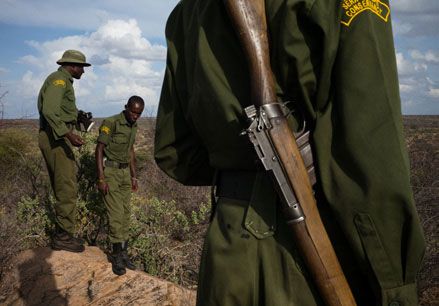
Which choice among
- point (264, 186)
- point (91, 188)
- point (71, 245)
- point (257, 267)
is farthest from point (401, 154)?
point (91, 188)

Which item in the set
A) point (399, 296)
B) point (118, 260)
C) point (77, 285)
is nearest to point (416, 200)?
point (118, 260)

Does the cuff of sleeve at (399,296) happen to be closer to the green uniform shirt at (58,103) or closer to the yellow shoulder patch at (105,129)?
the green uniform shirt at (58,103)

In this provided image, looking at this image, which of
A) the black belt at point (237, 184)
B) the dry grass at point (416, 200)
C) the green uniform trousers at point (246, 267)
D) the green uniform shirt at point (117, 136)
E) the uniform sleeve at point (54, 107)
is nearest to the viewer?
the green uniform trousers at point (246, 267)

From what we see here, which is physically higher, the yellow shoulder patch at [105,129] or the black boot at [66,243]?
the yellow shoulder patch at [105,129]

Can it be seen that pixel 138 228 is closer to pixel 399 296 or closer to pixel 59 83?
pixel 59 83

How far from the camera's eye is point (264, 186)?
4.19 ft

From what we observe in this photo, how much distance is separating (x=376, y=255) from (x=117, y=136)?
16.3 ft

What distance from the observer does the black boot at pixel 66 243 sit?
5.62m

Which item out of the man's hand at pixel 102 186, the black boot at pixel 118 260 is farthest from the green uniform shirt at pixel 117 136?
the black boot at pixel 118 260

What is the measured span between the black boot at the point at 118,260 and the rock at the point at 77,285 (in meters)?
0.06

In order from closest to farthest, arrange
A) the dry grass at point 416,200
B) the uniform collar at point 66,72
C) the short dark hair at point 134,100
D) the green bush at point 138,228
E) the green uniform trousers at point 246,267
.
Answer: the green uniform trousers at point 246,267 < the dry grass at point 416,200 < the uniform collar at point 66,72 < the short dark hair at point 134,100 < the green bush at point 138,228

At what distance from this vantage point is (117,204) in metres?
5.75

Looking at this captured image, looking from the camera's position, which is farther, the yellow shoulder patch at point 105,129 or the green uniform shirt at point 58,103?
the yellow shoulder patch at point 105,129

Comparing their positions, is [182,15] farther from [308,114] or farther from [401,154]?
[401,154]
